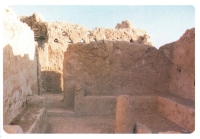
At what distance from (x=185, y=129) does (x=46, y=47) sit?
11460mm

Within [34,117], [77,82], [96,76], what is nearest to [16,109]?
[34,117]

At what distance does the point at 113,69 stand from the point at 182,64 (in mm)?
2925

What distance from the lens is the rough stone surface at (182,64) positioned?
779 cm

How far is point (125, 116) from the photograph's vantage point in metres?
5.77

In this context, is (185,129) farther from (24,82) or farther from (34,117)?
(24,82)

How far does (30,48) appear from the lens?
303 inches

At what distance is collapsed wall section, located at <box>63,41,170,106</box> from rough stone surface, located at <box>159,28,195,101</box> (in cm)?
37

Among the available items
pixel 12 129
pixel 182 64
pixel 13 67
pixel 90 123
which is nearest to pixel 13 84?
pixel 13 67

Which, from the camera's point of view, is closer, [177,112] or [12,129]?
[12,129]

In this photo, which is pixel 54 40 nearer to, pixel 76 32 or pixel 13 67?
pixel 76 32


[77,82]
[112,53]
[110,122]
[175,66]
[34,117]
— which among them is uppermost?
[112,53]

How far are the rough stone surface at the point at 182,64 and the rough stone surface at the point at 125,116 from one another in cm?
312

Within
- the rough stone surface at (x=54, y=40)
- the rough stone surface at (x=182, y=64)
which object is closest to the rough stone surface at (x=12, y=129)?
the rough stone surface at (x=182, y=64)

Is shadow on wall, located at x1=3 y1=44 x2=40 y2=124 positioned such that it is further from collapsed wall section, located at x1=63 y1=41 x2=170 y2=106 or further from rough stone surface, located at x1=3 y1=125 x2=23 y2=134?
collapsed wall section, located at x1=63 y1=41 x2=170 y2=106
